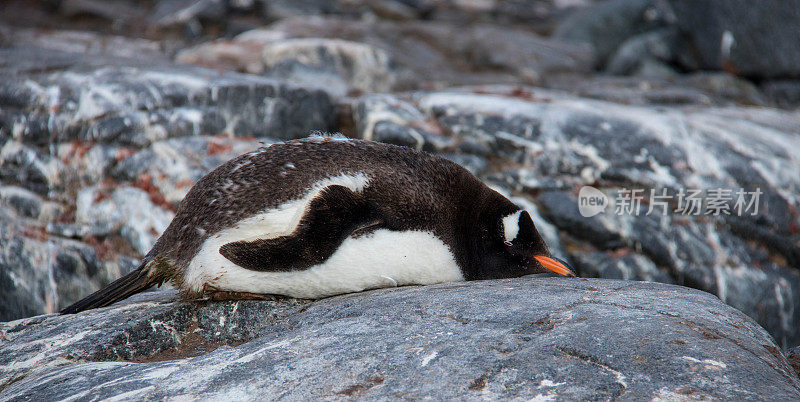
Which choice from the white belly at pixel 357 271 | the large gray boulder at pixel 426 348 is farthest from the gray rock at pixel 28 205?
the white belly at pixel 357 271

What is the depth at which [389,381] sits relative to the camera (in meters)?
2.03

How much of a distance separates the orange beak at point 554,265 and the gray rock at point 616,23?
1078 cm

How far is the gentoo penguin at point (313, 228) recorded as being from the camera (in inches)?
115

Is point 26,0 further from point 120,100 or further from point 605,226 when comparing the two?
point 605,226

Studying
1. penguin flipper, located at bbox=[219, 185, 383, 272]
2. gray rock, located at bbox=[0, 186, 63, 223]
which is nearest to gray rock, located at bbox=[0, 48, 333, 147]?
gray rock, located at bbox=[0, 186, 63, 223]

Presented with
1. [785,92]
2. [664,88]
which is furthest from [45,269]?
[785,92]

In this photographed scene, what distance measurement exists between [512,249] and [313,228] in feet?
3.96

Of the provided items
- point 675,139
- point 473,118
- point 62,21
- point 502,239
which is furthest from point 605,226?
point 62,21

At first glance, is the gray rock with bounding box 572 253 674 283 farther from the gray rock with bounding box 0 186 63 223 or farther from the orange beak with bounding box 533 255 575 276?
the gray rock with bounding box 0 186 63 223

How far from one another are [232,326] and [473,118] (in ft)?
12.2

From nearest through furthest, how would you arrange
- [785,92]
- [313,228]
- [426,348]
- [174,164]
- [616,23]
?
[426,348]
[313,228]
[174,164]
[785,92]
[616,23]

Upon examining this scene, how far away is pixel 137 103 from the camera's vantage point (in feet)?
18.7

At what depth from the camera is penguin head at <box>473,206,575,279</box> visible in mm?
3473

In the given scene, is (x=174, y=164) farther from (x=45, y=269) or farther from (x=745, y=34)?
(x=745, y=34)
